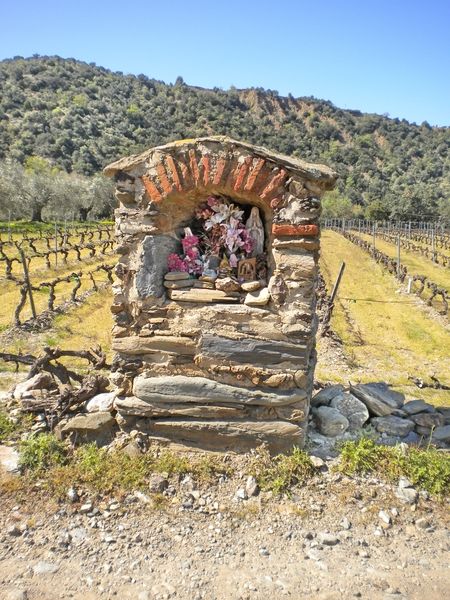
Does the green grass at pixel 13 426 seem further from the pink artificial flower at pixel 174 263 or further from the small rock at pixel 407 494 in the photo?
the small rock at pixel 407 494

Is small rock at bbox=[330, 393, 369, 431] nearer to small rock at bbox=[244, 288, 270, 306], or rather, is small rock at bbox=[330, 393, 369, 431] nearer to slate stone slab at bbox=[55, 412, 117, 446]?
small rock at bbox=[244, 288, 270, 306]

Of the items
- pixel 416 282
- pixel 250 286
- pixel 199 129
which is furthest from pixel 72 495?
pixel 199 129

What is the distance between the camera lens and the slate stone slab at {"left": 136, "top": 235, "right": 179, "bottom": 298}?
5652 mm

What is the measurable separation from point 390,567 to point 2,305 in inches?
654

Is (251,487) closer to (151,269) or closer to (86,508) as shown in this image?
(86,508)

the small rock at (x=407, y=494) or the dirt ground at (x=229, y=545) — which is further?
the small rock at (x=407, y=494)

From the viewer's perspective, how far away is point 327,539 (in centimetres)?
441

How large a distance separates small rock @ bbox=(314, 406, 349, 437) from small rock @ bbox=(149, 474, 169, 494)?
2.34 meters

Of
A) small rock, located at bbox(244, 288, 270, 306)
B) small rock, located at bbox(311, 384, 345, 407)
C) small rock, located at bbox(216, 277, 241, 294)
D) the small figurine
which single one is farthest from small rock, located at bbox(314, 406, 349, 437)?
the small figurine

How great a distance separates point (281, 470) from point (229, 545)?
46.3 inches

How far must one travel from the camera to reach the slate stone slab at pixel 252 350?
18.1 ft

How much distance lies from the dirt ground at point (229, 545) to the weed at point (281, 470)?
0.14m

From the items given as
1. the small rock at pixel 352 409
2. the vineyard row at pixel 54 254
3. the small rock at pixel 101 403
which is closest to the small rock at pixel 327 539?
the small rock at pixel 352 409

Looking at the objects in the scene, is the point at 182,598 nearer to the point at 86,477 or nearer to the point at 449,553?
the point at 86,477
